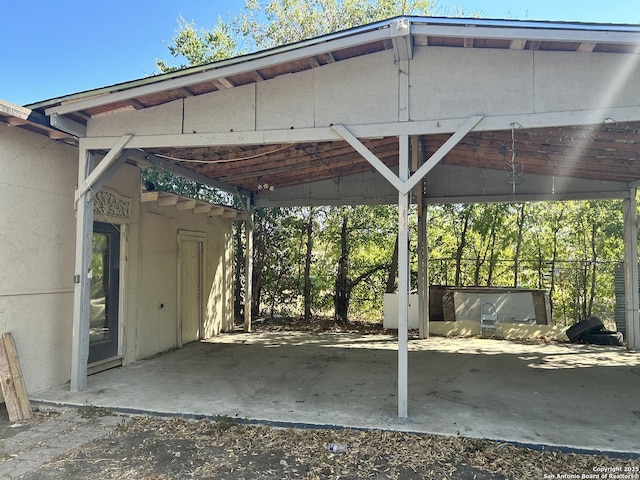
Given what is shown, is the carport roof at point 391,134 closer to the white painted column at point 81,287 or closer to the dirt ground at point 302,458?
the white painted column at point 81,287

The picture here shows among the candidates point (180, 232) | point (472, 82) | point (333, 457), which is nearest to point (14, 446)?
point (333, 457)

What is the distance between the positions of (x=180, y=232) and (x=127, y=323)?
195cm

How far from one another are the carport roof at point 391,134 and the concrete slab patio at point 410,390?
8.77 feet

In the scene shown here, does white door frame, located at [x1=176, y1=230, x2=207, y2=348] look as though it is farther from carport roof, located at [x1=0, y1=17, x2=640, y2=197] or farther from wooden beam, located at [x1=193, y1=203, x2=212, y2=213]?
carport roof, located at [x1=0, y1=17, x2=640, y2=197]

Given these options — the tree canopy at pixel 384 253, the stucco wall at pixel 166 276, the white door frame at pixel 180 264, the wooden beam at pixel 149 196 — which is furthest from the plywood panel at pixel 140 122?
the tree canopy at pixel 384 253

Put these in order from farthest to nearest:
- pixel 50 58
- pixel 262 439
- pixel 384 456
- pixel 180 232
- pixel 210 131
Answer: pixel 50 58 < pixel 180 232 < pixel 210 131 < pixel 262 439 < pixel 384 456

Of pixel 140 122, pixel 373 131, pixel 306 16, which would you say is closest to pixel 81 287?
pixel 140 122

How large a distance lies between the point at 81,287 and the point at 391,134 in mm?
3653

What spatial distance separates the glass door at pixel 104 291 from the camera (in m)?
5.46

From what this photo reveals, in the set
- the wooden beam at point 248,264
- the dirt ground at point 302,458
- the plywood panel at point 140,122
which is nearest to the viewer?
the dirt ground at point 302,458

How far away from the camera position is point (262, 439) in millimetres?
3490

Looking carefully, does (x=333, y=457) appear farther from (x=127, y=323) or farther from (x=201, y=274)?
(x=201, y=274)

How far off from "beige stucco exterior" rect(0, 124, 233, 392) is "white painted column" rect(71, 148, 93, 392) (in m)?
0.34

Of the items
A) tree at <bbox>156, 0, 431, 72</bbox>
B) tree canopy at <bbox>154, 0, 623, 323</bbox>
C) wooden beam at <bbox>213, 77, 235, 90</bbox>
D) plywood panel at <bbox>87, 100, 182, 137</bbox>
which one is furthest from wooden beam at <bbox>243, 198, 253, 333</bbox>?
tree at <bbox>156, 0, 431, 72</bbox>
